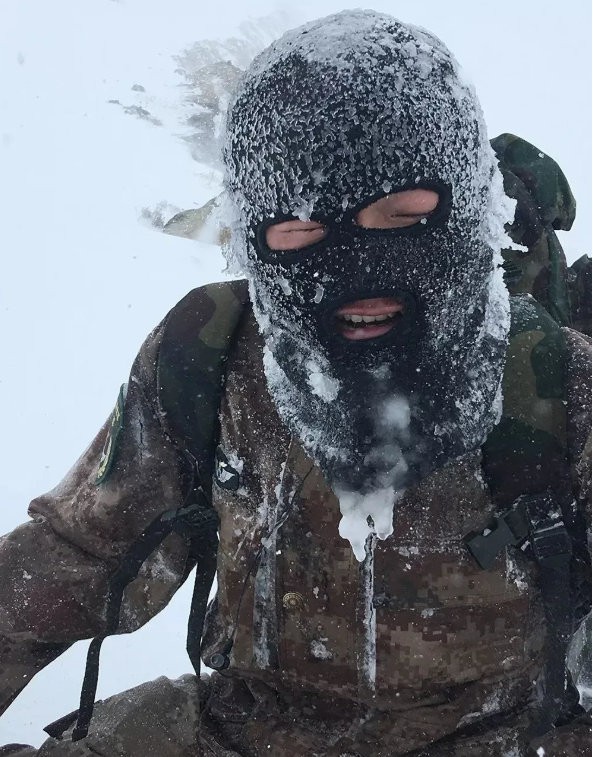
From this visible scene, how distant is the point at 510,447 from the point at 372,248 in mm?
470

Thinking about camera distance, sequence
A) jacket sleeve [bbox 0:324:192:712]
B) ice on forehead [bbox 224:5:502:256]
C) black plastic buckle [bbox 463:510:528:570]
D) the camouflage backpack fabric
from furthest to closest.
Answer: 1. the camouflage backpack fabric
2. jacket sleeve [bbox 0:324:192:712]
3. black plastic buckle [bbox 463:510:528:570]
4. ice on forehead [bbox 224:5:502:256]

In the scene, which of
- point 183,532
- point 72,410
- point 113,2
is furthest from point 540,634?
point 113,2

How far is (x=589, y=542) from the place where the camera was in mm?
1285

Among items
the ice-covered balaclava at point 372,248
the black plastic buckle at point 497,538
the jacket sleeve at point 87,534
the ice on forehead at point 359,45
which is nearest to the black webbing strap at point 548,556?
the black plastic buckle at point 497,538

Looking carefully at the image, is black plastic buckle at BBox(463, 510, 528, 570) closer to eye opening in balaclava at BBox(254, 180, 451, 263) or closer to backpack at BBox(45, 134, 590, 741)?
backpack at BBox(45, 134, 590, 741)

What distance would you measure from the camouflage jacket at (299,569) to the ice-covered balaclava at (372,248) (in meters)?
0.09

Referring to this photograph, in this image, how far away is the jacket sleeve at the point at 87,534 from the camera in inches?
61.2

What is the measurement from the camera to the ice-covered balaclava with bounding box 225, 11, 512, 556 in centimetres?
118

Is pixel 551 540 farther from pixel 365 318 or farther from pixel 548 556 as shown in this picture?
pixel 365 318

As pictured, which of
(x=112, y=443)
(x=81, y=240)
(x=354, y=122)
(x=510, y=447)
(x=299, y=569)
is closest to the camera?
(x=354, y=122)

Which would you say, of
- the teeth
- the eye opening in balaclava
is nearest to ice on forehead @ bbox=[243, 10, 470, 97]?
the eye opening in balaclava

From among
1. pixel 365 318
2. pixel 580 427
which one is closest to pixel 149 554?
pixel 365 318

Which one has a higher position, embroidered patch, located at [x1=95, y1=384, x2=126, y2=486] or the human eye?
the human eye

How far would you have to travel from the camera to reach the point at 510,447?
4.20ft
